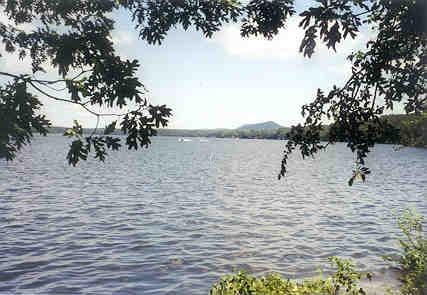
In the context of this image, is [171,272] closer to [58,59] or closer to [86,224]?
[86,224]

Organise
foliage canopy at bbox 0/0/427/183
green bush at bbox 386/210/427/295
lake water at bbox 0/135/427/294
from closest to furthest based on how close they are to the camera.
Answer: foliage canopy at bbox 0/0/427/183
green bush at bbox 386/210/427/295
lake water at bbox 0/135/427/294

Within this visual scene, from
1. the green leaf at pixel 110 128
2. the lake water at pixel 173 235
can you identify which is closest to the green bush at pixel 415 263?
the lake water at pixel 173 235

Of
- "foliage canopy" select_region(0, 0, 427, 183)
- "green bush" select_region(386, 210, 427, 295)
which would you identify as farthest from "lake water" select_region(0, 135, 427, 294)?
"foliage canopy" select_region(0, 0, 427, 183)

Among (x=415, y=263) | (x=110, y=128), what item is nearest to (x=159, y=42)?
(x=110, y=128)

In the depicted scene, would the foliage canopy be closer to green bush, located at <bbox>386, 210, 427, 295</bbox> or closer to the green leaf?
the green leaf

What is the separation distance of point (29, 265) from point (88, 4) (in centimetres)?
1319

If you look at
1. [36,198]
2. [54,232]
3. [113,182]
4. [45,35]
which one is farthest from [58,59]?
[113,182]

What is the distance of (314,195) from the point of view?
37156 millimetres

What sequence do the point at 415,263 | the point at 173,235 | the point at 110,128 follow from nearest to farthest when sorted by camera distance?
the point at 110,128
the point at 415,263
the point at 173,235

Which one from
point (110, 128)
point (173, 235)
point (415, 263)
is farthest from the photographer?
point (173, 235)

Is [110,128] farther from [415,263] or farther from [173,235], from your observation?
[173,235]

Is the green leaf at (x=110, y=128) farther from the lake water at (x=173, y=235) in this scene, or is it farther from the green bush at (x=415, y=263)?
the lake water at (x=173, y=235)

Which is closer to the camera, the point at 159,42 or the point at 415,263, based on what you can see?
the point at 159,42

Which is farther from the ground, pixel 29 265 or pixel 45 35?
pixel 45 35
